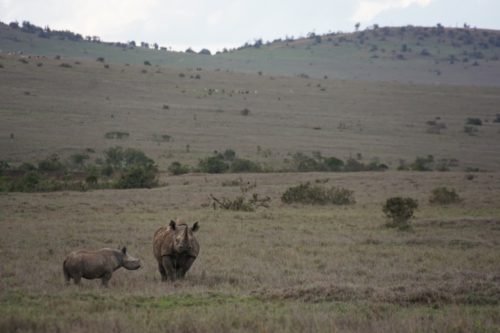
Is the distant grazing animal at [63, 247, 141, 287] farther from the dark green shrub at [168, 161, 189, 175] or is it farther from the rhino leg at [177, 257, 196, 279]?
the dark green shrub at [168, 161, 189, 175]

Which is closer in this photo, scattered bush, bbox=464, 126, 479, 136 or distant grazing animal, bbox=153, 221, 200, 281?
distant grazing animal, bbox=153, 221, 200, 281

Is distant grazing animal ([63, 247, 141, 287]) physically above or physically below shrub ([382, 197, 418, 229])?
above

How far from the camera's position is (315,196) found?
2738cm

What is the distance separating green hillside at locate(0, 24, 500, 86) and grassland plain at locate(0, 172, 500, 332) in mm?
83448

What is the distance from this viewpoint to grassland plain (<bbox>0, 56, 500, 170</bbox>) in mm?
47875

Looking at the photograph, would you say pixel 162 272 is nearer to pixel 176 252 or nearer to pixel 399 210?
pixel 176 252

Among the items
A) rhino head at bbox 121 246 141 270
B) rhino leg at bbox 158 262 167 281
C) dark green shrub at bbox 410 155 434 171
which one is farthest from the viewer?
dark green shrub at bbox 410 155 434 171

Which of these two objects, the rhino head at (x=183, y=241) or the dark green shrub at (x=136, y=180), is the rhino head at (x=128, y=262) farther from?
the dark green shrub at (x=136, y=180)

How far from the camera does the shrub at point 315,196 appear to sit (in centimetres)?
2714

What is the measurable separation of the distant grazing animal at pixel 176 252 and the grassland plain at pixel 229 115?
28.2 m

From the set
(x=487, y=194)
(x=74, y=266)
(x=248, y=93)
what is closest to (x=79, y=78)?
(x=248, y=93)

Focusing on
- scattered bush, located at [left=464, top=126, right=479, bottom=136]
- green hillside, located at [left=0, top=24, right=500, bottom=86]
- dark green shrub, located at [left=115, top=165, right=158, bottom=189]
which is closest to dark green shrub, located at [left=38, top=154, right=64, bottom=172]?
dark green shrub, located at [left=115, top=165, right=158, bottom=189]

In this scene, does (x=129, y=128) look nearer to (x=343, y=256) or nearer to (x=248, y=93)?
(x=248, y=93)

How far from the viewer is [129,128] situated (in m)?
53.3
